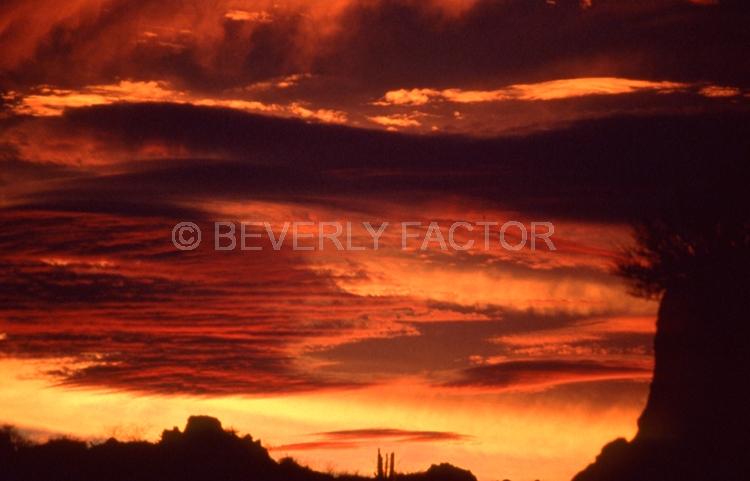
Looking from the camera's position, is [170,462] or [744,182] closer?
[744,182]

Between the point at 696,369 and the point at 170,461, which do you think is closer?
the point at 696,369

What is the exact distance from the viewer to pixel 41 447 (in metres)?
50.6

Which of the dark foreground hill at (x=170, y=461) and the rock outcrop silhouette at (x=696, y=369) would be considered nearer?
the rock outcrop silhouette at (x=696, y=369)

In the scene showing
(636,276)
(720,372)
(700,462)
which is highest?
(636,276)

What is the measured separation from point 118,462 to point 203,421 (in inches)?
194

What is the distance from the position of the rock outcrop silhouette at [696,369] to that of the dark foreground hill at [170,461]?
8981 millimetres

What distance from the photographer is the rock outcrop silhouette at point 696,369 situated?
43594 millimetres

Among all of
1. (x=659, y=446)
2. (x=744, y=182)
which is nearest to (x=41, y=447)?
(x=659, y=446)

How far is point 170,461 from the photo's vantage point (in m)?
50.6

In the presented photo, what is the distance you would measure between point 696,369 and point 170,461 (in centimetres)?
1844

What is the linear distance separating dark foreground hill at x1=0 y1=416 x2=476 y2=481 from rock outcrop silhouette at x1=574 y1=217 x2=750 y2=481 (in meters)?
8.98

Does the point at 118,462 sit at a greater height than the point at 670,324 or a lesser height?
lesser

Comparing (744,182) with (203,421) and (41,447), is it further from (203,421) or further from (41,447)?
(41,447)

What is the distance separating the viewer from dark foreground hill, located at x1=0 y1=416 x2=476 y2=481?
4819 cm
